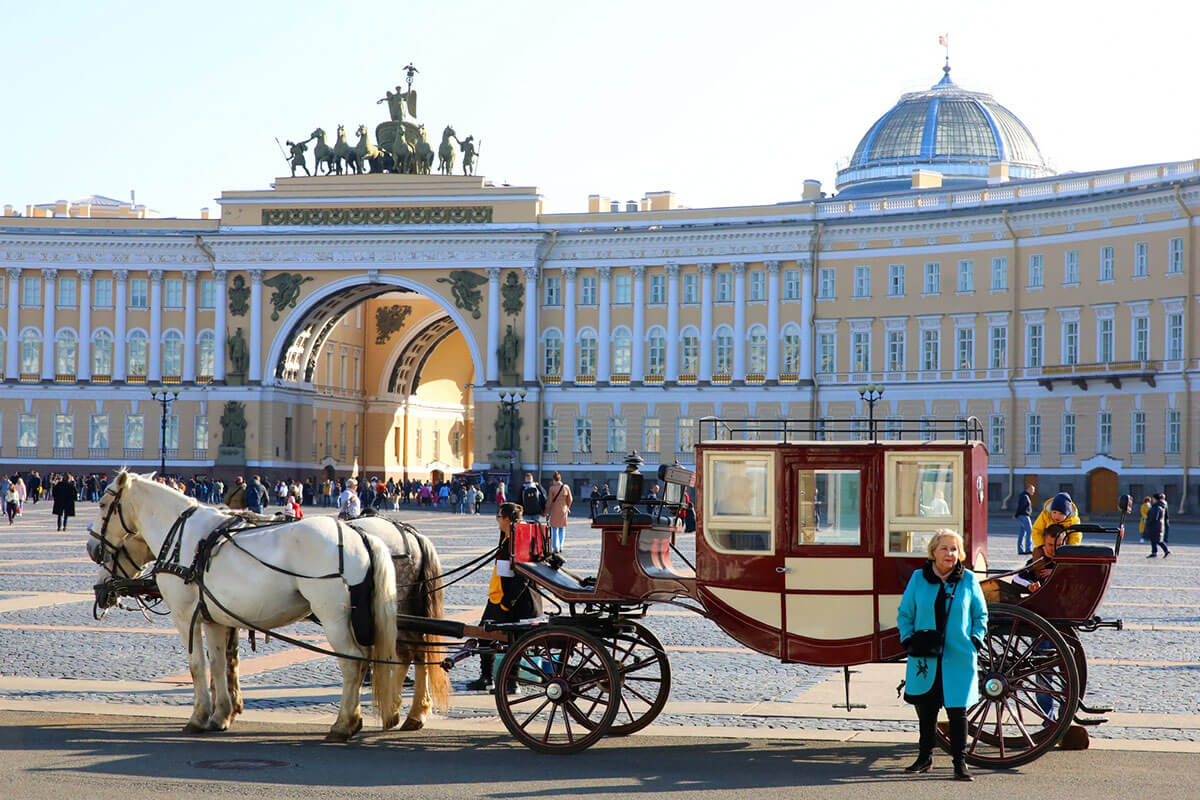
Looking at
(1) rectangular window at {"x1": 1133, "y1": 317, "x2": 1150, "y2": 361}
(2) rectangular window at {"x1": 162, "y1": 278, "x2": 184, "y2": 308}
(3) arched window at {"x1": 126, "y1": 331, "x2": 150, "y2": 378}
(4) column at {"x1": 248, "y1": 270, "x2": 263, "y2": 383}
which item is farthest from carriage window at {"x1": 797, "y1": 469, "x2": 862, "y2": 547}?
(3) arched window at {"x1": 126, "y1": 331, "x2": 150, "y2": 378}

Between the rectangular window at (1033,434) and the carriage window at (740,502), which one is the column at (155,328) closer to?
the rectangular window at (1033,434)

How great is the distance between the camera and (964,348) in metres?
59.8

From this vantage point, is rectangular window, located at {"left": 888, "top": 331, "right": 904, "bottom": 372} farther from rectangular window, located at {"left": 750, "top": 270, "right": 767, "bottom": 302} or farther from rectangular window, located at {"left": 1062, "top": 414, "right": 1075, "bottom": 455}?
rectangular window, located at {"left": 1062, "top": 414, "right": 1075, "bottom": 455}

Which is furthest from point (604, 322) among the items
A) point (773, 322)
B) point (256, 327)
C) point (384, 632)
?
point (384, 632)

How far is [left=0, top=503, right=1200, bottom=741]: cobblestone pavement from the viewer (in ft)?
39.7

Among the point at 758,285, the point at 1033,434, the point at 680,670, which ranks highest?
the point at 758,285

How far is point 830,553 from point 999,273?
50.5 meters

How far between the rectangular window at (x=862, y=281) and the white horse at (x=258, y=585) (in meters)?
52.4

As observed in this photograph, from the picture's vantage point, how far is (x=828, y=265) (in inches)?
2485

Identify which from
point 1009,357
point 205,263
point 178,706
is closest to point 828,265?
point 1009,357

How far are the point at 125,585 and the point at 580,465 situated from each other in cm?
5429

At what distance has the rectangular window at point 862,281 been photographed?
62250 mm

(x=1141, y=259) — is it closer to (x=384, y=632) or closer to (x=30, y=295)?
(x=30, y=295)

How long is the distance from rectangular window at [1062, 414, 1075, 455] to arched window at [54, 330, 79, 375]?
40.8 m
